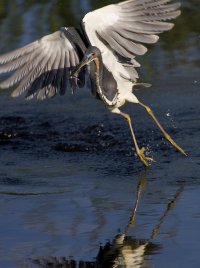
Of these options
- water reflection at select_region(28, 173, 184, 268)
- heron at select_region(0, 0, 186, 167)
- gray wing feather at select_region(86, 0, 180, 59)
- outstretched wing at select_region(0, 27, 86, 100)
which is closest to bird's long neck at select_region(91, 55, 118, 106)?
heron at select_region(0, 0, 186, 167)

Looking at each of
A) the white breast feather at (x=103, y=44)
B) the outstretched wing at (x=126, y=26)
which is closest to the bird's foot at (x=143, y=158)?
the white breast feather at (x=103, y=44)

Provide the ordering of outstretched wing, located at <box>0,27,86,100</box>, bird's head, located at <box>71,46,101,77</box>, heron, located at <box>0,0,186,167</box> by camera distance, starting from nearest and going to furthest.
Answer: bird's head, located at <box>71,46,101,77</box> < heron, located at <box>0,0,186,167</box> < outstretched wing, located at <box>0,27,86,100</box>

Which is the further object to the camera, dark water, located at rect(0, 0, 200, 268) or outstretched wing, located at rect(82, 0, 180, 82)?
outstretched wing, located at rect(82, 0, 180, 82)

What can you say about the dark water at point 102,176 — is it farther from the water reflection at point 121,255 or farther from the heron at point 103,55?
the heron at point 103,55

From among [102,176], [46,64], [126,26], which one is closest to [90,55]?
[126,26]

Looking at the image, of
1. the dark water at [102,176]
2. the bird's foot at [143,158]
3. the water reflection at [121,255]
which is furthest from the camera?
the bird's foot at [143,158]

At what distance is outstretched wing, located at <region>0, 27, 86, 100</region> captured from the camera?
762cm

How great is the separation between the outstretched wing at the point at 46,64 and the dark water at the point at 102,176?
20.4 inches

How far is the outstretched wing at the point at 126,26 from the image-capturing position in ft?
23.8

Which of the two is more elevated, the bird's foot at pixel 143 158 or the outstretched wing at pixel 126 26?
the outstretched wing at pixel 126 26

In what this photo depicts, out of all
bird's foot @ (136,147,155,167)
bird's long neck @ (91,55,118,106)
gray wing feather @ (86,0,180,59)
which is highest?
gray wing feather @ (86,0,180,59)

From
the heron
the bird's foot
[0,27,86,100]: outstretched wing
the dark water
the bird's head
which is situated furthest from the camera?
[0,27,86,100]: outstretched wing

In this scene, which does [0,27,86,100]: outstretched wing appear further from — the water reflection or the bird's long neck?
the water reflection

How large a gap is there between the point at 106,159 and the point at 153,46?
137 inches
